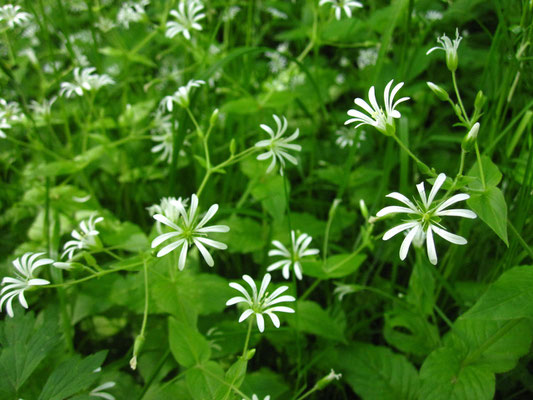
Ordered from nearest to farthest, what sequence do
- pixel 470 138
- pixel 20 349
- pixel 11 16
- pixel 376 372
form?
pixel 470 138, pixel 20 349, pixel 376 372, pixel 11 16

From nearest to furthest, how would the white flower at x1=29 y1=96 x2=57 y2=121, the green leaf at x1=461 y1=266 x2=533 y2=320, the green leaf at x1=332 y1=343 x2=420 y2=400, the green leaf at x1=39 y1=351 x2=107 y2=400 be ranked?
the green leaf at x1=461 y1=266 x2=533 y2=320
the green leaf at x1=39 y1=351 x2=107 y2=400
the green leaf at x1=332 y1=343 x2=420 y2=400
the white flower at x1=29 y1=96 x2=57 y2=121

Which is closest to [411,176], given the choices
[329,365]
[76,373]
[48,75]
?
[329,365]

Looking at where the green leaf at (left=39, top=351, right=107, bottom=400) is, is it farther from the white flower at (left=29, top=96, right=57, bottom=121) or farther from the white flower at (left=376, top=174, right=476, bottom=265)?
the white flower at (left=29, top=96, right=57, bottom=121)


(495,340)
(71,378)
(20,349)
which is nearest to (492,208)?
(495,340)

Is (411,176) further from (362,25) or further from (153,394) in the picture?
(153,394)

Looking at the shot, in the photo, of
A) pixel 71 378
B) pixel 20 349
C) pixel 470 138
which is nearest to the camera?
pixel 470 138

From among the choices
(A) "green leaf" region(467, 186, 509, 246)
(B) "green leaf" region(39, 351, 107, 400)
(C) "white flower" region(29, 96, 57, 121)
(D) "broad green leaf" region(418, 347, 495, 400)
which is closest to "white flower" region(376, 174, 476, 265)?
(A) "green leaf" region(467, 186, 509, 246)

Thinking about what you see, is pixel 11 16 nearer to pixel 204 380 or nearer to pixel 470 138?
pixel 204 380
